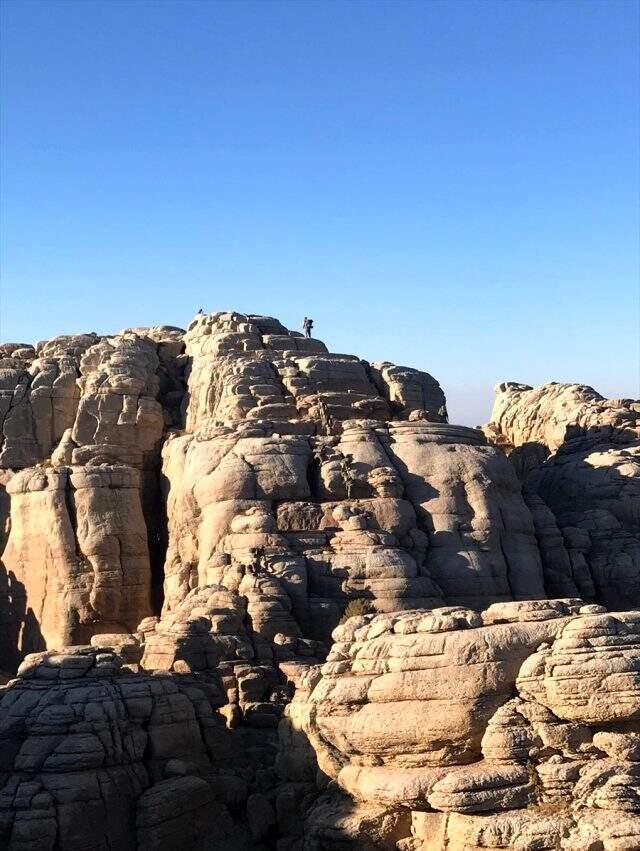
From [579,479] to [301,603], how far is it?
1514 cm

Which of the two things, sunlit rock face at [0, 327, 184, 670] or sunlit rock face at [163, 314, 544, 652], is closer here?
sunlit rock face at [163, 314, 544, 652]

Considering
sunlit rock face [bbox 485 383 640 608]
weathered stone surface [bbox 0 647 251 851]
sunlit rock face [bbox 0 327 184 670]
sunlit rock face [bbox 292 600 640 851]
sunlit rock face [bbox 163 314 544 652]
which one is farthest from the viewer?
sunlit rock face [bbox 485 383 640 608]

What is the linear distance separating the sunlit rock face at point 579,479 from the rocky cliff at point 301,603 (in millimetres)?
117

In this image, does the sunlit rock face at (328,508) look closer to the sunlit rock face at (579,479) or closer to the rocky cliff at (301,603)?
the rocky cliff at (301,603)

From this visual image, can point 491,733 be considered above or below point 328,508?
below

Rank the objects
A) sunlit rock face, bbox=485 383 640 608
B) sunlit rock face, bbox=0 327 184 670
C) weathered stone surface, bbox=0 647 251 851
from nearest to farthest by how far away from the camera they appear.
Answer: weathered stone surface, bbox=0 647 251 851 < sunlit rock face, bbox=0 327 184 670 < sunlit rock face, bbox=485 383 640 608

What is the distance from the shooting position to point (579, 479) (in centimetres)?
5112

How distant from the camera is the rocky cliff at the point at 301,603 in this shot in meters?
29.8

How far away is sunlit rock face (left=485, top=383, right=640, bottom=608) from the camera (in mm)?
46750

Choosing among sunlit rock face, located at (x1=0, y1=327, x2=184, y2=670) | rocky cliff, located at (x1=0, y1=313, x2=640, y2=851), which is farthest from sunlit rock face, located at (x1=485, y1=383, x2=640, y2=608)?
sunlit rock face, located at (x1=0, y1=327, x2=184, y2=670)

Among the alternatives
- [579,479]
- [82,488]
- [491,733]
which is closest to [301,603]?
[82,488]

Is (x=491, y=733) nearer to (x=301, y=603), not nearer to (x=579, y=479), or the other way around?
(x=301, y=603)

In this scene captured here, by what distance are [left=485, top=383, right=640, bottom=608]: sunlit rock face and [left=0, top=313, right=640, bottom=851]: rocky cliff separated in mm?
117

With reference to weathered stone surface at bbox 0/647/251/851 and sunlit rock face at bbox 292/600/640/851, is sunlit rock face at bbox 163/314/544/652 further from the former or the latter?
sunlit rock face at bbox 292/600/640/851
